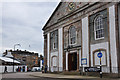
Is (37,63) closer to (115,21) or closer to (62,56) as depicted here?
(62,56)

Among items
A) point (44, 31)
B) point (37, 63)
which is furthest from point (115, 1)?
point (37, 63)

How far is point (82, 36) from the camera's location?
82.1ft

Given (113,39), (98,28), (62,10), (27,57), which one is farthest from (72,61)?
(27,57)

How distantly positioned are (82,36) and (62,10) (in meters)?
7.75

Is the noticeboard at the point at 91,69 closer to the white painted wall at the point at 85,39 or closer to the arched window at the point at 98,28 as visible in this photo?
the white painted wall at the point at 85,39

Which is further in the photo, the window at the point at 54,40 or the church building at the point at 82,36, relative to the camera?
the window at the point at 54,40

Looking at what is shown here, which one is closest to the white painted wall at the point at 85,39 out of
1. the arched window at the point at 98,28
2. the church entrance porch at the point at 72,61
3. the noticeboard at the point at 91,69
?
the noticeboard at the point at 91,69

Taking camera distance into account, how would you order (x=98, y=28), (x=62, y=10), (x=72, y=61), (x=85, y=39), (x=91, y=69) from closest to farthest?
(x=91, y=69) → (x=98, y=28) → (x=85, y=39) → (x=72, y=61) → (x=62, y=10)

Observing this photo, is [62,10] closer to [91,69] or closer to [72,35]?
[72,35]

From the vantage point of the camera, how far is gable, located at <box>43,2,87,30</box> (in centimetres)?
2705

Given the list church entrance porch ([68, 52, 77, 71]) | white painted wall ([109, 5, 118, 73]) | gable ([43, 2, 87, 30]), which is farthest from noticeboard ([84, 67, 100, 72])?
gable ([43, 2, 87, 30])

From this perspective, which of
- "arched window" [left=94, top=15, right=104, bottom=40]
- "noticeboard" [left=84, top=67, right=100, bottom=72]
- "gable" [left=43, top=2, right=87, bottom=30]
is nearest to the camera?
"noticeboard" [left=84, top=67, right=100, bottom=72]

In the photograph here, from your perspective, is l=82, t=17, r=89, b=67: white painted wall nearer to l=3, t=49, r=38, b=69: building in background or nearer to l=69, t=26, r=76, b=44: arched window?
l=69, t=26, r=76, b=44: arched window

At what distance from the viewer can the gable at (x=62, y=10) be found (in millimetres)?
27047
